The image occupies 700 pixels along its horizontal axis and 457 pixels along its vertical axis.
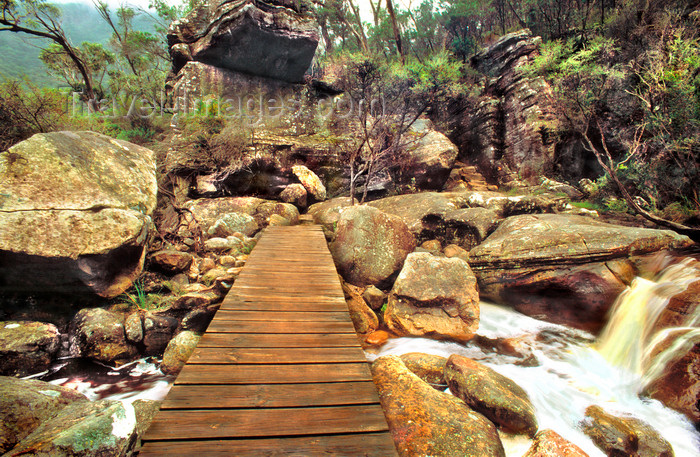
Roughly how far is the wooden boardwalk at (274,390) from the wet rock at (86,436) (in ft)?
0.55

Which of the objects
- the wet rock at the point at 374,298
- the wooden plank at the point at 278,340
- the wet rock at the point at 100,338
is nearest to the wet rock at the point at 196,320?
the wet rock at the point at 100,338

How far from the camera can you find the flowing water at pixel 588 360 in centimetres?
325

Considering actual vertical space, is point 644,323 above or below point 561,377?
above

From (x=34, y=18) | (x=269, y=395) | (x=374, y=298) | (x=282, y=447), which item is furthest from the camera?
(x=34, y=18)

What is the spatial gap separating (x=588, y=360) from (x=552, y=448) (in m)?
2.67

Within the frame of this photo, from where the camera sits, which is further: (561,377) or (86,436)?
(561,377)

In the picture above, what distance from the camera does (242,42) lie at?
487 inches

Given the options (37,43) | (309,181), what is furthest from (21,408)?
(37,43)

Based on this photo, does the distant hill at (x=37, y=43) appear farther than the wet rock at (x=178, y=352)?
Yes

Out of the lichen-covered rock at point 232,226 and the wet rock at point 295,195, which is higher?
the wet rock at point 295,195

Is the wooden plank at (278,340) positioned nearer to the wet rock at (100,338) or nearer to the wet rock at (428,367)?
the wet rock at (428,367)

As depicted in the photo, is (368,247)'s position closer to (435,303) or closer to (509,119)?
(435,303)

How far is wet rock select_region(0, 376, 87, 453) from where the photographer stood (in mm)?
2291

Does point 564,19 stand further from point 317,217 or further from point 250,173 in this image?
point 250,173
